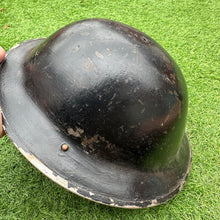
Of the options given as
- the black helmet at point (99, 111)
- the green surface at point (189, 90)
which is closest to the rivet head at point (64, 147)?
the black helmet at point (99, 111)

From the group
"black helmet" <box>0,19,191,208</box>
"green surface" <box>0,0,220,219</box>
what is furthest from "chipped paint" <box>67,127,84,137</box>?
"green surface" <box>0,0,220,219</box>

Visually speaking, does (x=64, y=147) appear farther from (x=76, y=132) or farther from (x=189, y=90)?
(x=189, y=90)

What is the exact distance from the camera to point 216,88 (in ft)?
8.44

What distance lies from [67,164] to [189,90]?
1710 millimetres

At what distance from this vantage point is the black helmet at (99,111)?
1207mm

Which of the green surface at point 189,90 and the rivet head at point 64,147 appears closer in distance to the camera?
the rivet head at point 64,147

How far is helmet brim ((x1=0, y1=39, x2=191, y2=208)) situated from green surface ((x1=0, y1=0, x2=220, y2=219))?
0.51 metres

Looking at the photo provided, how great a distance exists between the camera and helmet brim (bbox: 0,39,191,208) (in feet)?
3.92

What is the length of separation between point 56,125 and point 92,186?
350mm

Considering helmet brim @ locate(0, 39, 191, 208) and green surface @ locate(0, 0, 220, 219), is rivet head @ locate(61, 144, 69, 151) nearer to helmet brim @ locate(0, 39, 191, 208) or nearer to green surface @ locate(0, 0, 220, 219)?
helmet brim @ locate(0, 39, 191, 208)

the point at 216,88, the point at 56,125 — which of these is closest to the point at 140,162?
the point at 56,125

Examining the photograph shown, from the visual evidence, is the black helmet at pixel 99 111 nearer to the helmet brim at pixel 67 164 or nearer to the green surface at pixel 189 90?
the helmet brim at pixel 67 164

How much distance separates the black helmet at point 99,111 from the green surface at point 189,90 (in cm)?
59

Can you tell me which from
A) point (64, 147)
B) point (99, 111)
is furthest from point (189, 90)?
point (64, 147)
